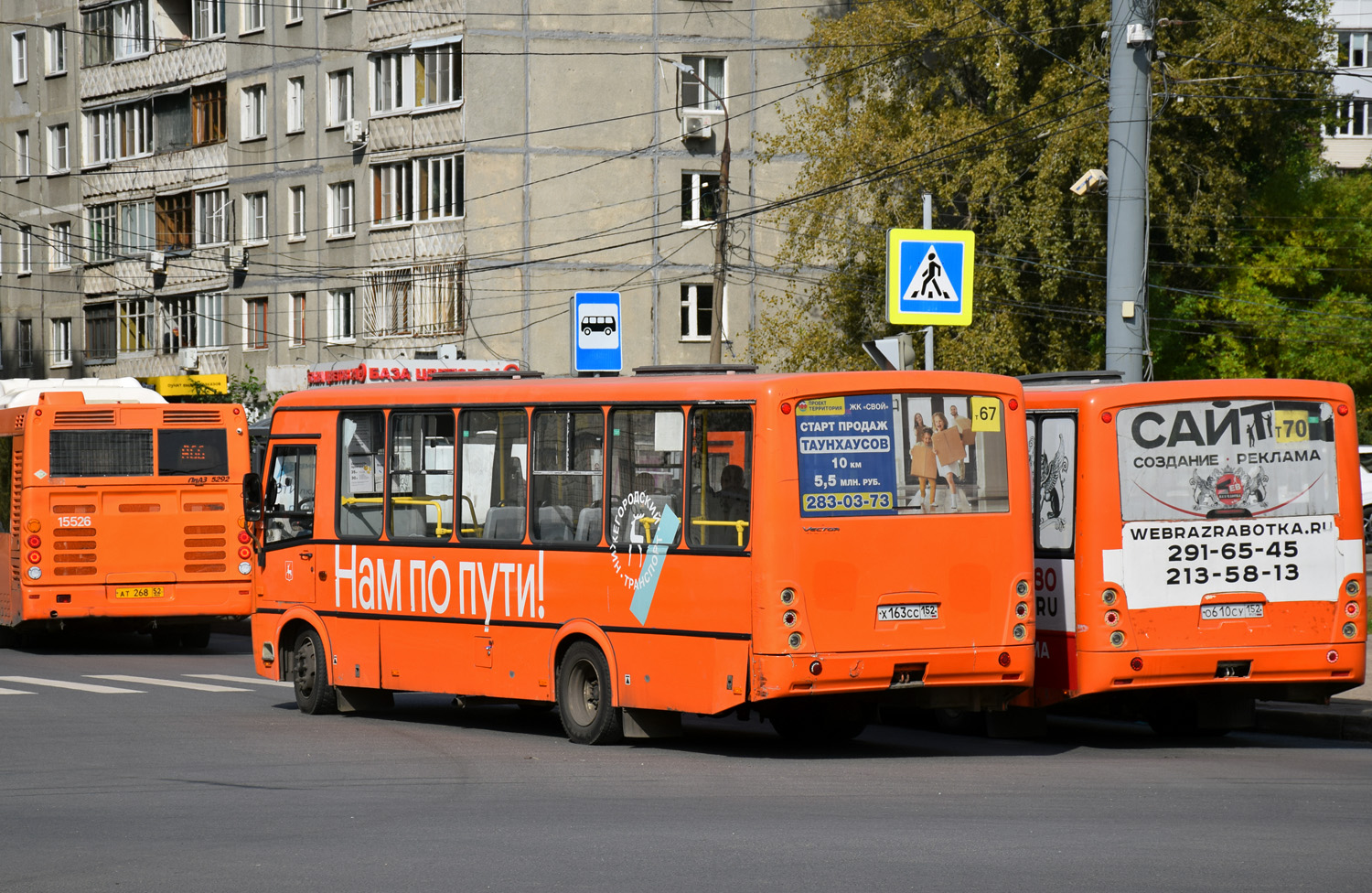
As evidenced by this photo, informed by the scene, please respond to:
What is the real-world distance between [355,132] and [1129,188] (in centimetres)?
3699

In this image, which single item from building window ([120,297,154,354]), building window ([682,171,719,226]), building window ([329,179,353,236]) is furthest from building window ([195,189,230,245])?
building window ([682,171,719,226])

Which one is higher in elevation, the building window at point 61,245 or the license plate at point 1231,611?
the building window at point 61,245

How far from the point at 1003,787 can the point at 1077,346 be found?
1304 inches

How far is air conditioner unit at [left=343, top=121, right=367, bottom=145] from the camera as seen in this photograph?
174ft

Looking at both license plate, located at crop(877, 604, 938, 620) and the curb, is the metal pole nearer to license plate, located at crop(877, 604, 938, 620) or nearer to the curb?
the curb

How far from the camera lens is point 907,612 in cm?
1338

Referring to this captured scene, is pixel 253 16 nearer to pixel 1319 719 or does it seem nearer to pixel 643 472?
pixel 643 472

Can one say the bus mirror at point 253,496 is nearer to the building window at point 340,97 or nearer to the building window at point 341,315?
the building window at point 341,315

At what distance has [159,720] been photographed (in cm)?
1634

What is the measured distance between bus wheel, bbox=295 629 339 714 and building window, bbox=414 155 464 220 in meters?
34.7

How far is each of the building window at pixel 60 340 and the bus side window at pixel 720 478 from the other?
56.9 m

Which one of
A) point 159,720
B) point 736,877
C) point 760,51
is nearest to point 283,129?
point 760,51

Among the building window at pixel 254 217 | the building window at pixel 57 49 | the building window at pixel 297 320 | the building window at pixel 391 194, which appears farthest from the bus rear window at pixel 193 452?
the building window at pixel 57 49

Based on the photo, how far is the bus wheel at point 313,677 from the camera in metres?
16.8
